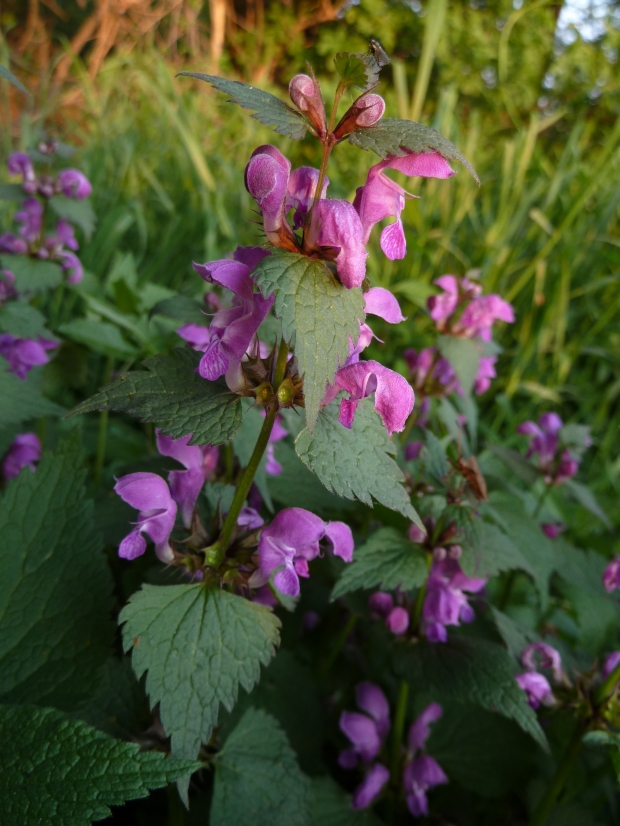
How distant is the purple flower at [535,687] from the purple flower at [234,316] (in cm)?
69

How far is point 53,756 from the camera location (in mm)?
558

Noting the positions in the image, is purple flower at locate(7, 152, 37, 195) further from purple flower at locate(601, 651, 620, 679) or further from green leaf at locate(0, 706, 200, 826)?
purple flower at locate(601, 651, 620, 679)

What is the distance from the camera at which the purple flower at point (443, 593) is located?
99cm

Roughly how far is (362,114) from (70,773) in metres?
0.64

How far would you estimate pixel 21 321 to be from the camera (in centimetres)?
118

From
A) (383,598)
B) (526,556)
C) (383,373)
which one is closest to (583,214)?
(526,556)

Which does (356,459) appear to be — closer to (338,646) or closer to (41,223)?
(338,646)

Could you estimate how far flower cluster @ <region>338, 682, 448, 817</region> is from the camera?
1049 mm

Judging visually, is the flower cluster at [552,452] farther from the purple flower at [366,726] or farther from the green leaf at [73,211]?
the green leaf at [73,211]

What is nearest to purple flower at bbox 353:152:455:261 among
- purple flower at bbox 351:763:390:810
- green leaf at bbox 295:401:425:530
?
green leaf at bbox 295:401:425:530

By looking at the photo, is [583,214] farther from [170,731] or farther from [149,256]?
[170,731]

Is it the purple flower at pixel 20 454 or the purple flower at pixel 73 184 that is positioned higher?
the purple flower at pixel 73 184

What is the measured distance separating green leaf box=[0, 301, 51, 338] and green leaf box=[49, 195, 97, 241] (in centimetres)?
33

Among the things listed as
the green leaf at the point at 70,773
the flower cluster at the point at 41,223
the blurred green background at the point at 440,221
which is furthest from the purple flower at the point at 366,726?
the flower cluster at the point at 41,223
